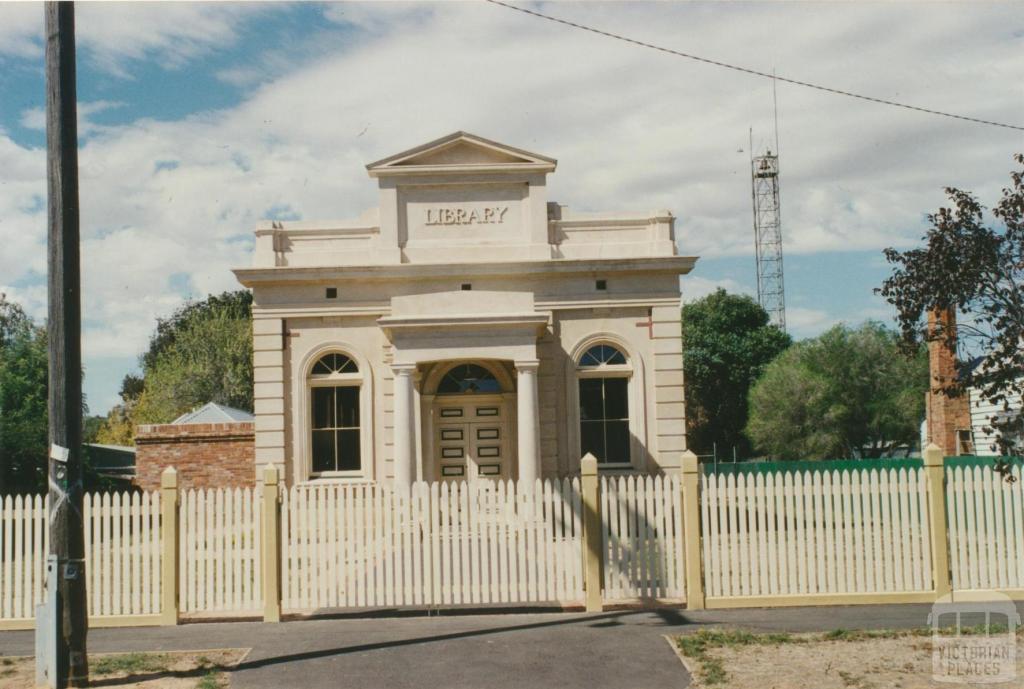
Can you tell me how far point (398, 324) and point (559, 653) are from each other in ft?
30.7

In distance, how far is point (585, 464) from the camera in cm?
1266

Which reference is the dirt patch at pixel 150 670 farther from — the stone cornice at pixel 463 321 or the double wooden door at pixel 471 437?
the double wooden door at pixel 471 437

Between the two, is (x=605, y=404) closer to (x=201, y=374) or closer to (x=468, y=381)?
(x=468, y=381)

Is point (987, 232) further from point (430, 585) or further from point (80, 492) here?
point (80, 492)

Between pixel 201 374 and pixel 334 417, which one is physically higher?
pixel 201 374

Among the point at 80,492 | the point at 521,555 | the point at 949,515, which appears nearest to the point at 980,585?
the point at 949,515

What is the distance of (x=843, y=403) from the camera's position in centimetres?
4616

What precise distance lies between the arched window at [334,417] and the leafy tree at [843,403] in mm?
29462

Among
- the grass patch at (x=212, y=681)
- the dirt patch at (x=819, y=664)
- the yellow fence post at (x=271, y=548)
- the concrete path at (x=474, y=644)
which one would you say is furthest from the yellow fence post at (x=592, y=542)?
the grass patch at (x=212, y=681)

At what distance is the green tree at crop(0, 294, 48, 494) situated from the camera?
91.7 ft

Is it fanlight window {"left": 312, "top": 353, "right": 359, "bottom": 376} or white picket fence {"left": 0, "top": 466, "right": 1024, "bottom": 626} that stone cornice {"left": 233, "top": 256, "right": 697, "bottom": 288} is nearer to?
fanlight window {"left": 312, "top": 353, "right": 359, "bottom": 376}

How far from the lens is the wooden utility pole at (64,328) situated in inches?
384

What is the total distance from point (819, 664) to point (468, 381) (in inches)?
482

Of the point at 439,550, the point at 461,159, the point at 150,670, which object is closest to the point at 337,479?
the point at 461,159
